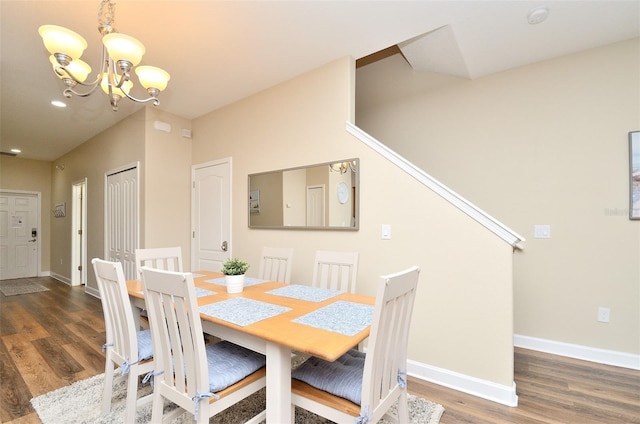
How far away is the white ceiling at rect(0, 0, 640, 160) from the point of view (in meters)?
2.01

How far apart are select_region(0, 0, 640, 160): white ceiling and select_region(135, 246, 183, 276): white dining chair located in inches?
66.0

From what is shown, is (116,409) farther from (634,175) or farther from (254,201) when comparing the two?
(634,175)

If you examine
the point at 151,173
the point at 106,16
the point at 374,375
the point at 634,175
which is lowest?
the point at 374,375

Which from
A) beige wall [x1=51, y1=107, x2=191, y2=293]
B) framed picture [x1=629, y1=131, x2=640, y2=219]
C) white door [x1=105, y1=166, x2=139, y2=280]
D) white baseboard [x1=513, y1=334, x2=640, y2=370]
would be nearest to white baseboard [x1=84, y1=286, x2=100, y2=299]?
beige wall [x1=51, y1=107, x2=191, y2=293]

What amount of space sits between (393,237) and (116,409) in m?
2.17

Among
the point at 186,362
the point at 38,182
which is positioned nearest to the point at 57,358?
the point at 186,362

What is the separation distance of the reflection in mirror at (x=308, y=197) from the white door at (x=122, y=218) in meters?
1.70

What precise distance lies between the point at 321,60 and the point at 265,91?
855 millimetres

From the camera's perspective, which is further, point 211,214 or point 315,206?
point 211,214

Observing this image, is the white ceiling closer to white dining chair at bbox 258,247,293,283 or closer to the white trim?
the white trim

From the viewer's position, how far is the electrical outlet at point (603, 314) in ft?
7.94

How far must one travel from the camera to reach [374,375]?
1.15 meters

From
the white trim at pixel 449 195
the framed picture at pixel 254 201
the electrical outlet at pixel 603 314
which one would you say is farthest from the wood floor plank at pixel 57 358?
the electrical outlet at pixel 603 314

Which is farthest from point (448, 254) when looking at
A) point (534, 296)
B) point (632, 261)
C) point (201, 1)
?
point (201, 1)
